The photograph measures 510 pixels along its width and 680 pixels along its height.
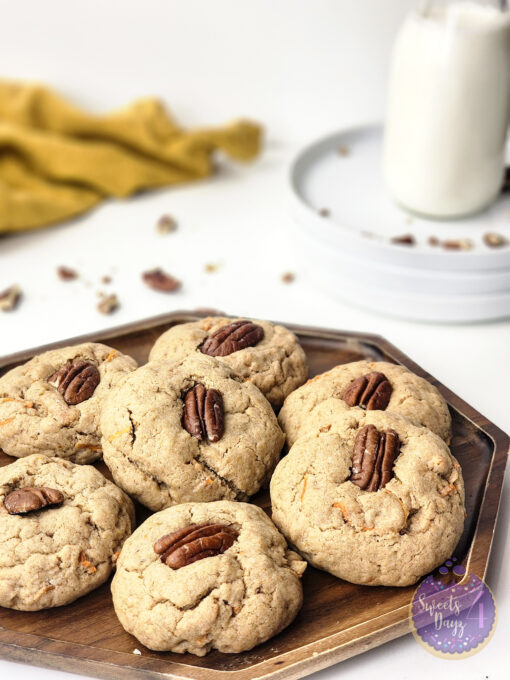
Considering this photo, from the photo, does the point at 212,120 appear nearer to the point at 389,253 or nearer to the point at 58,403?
the point at 389,253

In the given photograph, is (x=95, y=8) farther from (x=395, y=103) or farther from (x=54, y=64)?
(x=395, y=103)

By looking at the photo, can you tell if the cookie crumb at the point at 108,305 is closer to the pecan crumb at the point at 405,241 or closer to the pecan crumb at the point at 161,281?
the pecan crumb at the point at 161,281

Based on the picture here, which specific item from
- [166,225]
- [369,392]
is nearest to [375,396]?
[369,392]

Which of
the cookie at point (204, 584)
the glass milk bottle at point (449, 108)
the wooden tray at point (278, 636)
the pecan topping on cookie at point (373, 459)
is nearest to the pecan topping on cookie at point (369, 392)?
the pecan topping on cookie at point (373, 459)

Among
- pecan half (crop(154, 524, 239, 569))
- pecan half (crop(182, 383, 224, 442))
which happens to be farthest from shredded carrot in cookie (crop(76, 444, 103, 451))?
pecan half (crop(154, 524, 239, 569))

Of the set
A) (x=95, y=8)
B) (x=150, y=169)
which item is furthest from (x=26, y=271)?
(x=95, y=8)

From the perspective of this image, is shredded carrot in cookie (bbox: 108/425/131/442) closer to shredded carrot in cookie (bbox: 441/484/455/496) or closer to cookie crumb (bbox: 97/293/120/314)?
shredded carrot in cookie (bbox: 441/484/455/496)
